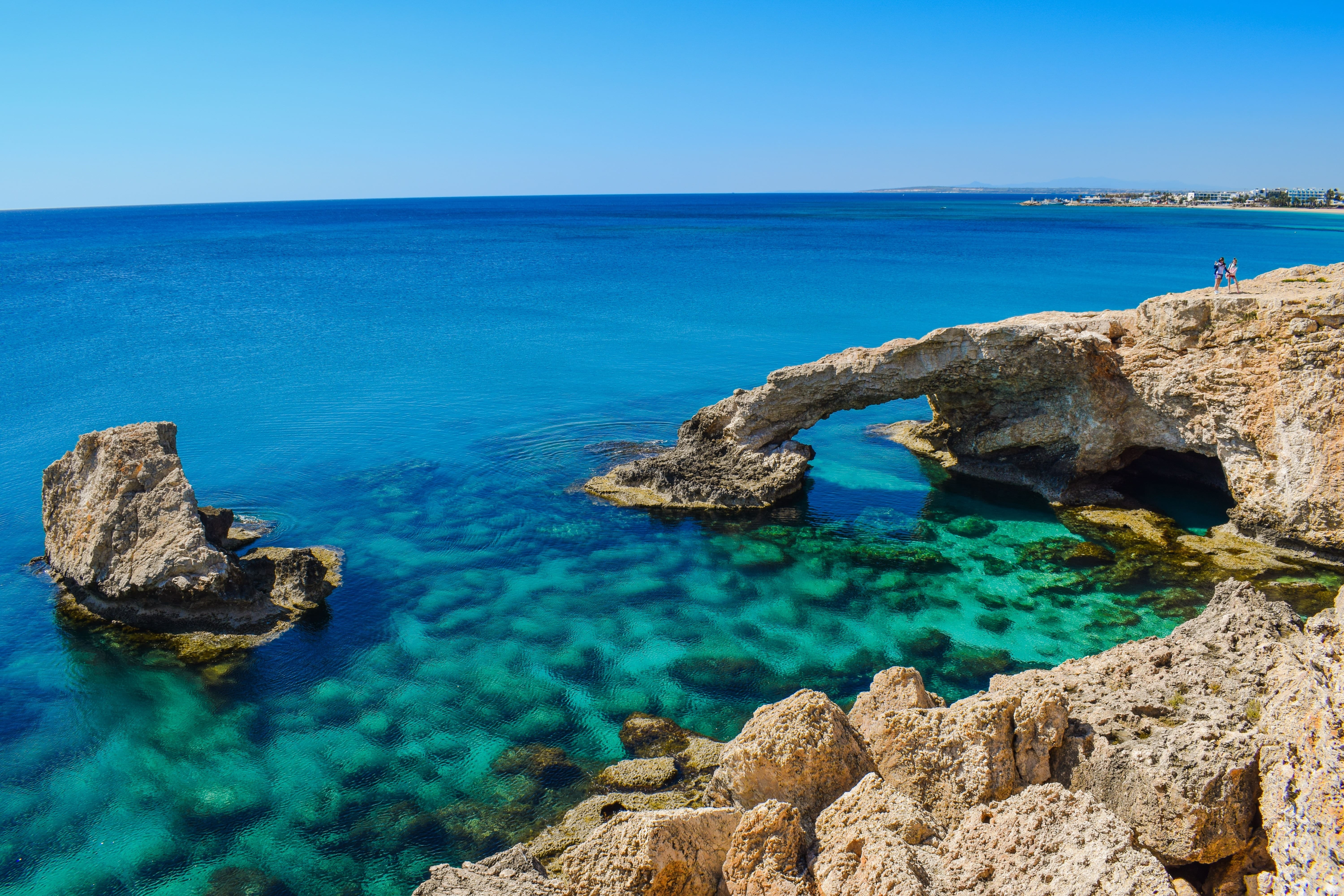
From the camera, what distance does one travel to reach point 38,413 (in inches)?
1077

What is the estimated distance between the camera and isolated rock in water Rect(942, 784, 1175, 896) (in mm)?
5121

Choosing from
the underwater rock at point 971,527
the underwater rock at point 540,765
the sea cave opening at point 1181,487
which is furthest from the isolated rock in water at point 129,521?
the sea cave opening at point 1181,487

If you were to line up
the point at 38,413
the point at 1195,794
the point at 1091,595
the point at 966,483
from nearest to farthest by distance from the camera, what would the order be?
the point at 1195,794 → the point at 1091,595 → the point at 966,483 → the point at 38,413

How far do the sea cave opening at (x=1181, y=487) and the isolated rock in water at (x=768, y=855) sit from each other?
570 inches

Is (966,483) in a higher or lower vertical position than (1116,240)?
lower

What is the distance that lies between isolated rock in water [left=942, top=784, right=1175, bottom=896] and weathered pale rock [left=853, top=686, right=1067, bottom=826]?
1.83ft

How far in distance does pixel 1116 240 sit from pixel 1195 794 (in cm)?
9334

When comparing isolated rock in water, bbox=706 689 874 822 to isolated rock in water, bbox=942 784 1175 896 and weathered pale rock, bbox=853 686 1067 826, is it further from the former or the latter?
isolated rock in water, bbox=942 784 1175 896

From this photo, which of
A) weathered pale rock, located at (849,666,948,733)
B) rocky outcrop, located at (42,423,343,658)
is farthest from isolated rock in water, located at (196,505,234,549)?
weathered pale rock, located at (849,666,948,733)

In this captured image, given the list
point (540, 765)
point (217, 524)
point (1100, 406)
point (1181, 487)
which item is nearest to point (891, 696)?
point (540, 765)

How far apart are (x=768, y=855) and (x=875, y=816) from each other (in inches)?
33.5

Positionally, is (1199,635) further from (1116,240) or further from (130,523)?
(1116,240)

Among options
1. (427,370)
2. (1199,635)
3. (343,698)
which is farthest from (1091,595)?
(427,370)

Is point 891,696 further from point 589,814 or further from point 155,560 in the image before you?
point 155,560
